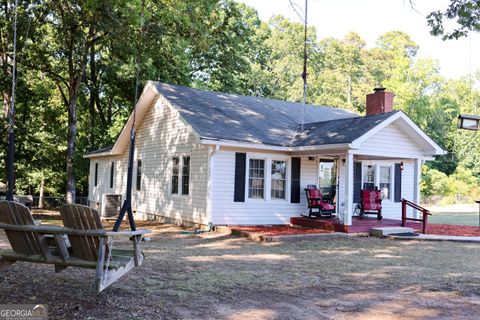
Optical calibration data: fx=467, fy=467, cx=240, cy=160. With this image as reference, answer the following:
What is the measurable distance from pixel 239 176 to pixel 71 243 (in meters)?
8.85

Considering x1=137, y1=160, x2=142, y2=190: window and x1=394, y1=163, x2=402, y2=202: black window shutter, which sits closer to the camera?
x1=394, y1=163, x2=402, y2=202: black window shutter

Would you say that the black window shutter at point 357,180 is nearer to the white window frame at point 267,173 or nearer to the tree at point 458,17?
the white window frame at point 267,173

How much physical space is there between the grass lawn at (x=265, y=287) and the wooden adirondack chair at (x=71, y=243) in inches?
14.4

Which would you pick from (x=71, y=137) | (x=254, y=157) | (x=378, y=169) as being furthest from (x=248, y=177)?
(x=71, y=137)

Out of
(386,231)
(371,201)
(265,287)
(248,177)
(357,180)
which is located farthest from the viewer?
(357,180)

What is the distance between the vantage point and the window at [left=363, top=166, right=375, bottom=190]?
16016mm

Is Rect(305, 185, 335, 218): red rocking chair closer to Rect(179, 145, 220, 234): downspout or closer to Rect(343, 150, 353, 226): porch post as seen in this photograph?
Rect(343, 150, 353, 226): porch post

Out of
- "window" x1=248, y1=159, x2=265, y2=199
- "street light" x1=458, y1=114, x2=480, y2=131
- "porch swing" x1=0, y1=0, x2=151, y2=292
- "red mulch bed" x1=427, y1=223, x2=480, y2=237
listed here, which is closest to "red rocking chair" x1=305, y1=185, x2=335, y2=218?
"window" x1=248, y1=159, x2=265, y2=199

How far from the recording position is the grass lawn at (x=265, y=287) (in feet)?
15.3

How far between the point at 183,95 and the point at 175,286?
35.9 ft

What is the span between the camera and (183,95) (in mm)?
15922

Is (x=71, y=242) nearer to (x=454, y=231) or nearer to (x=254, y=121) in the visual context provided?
(x=254, y=121)

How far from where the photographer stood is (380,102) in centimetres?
1644

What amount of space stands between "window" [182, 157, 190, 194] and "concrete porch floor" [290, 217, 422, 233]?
3371mm
